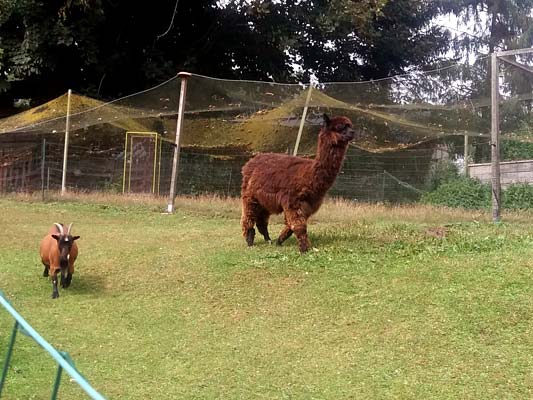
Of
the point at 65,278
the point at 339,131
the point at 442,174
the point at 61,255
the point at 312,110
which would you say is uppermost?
the point at 312,110

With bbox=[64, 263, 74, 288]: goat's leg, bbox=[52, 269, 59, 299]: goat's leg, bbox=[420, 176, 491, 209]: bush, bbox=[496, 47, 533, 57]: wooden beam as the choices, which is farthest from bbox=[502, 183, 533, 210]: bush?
bbox=[52, 269, 59, 299]: goat's leg

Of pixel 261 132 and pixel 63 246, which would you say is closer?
pixel 63 246

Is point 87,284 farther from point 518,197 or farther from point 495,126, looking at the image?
point 518,197

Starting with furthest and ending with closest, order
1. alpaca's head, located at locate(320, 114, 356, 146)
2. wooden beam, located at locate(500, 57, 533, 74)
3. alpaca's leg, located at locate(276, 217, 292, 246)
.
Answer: wooden beam, located at locate(500, 57, 533, 74) → alpaca's leg, located at locate(276, 217, 292, 246) → alpaca's head, located at locate(320, 114, 356, 146)

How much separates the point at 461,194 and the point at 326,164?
5781mm

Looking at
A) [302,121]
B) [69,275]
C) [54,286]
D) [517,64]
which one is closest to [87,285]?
[69,275]

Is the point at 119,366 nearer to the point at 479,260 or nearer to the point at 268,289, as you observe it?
the point at 268,289

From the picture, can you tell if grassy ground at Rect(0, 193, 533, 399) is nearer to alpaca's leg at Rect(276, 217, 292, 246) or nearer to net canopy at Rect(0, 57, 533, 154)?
alpaca's leg at Rect(276, 217, 292, 246)

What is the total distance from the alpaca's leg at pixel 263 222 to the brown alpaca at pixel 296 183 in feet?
0.05

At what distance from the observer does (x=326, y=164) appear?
7719 mm

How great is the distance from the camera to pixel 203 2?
68.2 feet

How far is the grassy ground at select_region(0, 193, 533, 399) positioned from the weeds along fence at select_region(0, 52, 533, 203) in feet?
7.86

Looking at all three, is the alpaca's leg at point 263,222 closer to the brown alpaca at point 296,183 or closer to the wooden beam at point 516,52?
the brown alpaca at point 296,183

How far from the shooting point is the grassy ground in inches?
183
